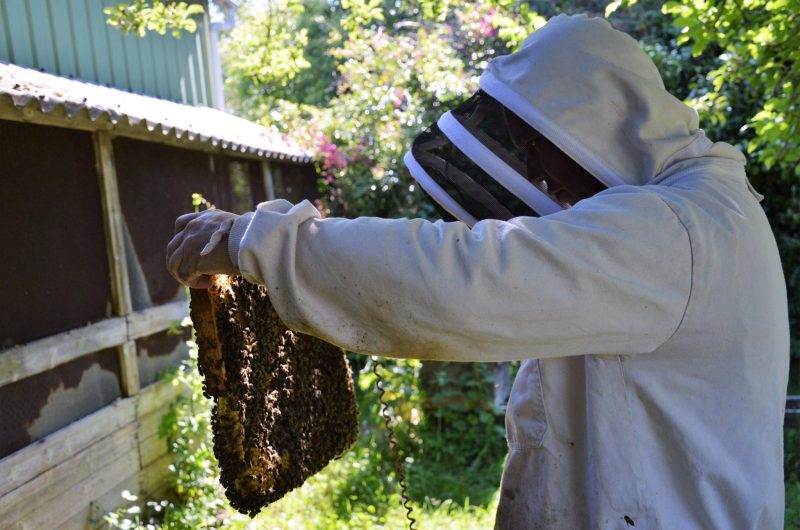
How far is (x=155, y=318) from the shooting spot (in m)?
4.34

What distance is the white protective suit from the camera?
3.43 feet

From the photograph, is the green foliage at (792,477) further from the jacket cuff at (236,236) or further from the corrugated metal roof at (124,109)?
the corrugated metal roof at (124,109)

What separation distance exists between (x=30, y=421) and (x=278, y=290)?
277 centimetres

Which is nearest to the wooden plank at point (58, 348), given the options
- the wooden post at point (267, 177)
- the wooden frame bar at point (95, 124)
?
the wooden frame bar at point (95, 124)

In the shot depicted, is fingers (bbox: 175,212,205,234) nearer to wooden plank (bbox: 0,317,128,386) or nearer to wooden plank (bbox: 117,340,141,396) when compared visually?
wooden plank (bbox: 0,317,128,386)

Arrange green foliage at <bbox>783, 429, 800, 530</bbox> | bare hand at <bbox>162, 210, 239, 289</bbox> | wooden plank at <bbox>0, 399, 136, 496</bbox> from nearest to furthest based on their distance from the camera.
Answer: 1. bare hand at <bbox>162, 210, 239, 289</bbox>
2. wooden plank at <bbox>0, 399, 136, 496</bbox>
3. green foliage at <bbox>783, 429, 800, 530</bbox>

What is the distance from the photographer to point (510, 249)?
3.43ft

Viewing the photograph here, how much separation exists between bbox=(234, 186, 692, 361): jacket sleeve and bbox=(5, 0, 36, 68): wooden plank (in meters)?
3.98

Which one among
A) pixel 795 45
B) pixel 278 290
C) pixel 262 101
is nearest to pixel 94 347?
pixel 278 290

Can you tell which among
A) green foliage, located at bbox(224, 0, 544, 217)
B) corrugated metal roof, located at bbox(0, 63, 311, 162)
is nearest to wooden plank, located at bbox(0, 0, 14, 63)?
corrugated metal roof, located at bbox(0, 63, 311, 162)

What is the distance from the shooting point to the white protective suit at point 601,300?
105 cm

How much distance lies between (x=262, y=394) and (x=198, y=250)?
0.65 m

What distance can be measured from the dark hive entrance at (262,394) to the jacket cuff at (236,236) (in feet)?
1.23

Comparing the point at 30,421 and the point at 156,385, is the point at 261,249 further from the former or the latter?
the point at 156,385
